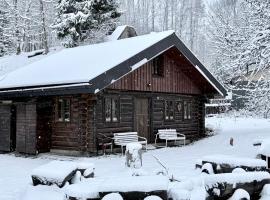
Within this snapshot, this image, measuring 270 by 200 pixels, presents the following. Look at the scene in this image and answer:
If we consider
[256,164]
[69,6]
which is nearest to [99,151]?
[256,164]

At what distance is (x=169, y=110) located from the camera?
23.1m

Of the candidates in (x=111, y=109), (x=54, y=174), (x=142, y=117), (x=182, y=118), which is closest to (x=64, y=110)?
(x=111, y=109)

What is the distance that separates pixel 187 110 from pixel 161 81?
338 cm

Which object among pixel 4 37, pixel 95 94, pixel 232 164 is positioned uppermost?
pixel 4 37

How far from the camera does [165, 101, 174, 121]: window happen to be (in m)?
22.8

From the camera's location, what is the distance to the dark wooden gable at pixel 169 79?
1991cm

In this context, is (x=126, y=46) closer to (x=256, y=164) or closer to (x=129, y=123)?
(x=129, y=123)

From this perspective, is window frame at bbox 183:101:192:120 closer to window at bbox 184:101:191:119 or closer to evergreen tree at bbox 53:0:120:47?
window at bbox 184:101:191:119

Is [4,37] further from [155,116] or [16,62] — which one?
[155,116]

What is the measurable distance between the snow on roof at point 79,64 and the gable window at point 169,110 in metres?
3.58

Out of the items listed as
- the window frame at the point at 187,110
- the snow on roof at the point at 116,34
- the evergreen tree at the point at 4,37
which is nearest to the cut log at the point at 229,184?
the window frame at the point at 187,110

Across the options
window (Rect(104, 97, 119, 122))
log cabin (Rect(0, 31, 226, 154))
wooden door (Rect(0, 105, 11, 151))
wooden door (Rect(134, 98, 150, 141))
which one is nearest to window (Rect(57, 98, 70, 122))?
log cabin (Rect(0, 31, 226, 154))

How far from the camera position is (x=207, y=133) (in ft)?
88.7

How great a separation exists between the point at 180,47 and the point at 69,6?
19.0 meters
